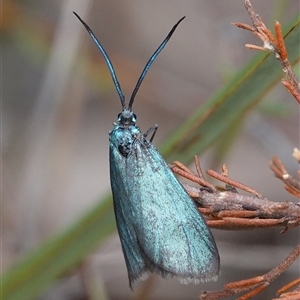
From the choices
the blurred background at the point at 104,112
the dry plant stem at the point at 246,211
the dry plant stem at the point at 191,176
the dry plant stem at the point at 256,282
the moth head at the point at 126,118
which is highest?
the blurred background at the point at 104,112

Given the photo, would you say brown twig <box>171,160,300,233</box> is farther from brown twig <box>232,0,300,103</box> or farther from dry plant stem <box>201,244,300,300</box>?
brown twig <box>232,0,300,103</box>

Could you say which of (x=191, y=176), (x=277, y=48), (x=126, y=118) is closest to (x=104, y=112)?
(x=126, y=118)

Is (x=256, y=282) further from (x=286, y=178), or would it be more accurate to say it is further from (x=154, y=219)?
(x=154, y=219)

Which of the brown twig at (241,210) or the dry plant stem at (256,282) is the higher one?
the brown twig at (241,210)

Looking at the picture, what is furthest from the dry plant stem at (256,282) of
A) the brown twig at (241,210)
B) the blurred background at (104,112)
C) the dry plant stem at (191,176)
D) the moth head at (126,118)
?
the blurred background at (104,112)

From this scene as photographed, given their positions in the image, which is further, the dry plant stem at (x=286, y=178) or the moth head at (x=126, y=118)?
the moth head at (x=126, y=118)

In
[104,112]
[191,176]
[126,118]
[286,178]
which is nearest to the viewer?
[286,178]

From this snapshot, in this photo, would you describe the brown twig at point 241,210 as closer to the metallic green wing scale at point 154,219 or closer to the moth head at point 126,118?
the metallic green wing scale at point 154,219
